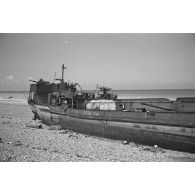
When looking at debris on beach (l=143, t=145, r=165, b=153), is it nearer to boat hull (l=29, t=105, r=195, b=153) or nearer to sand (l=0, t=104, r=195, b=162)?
sand (l=0, t=104, r=195, b=162)

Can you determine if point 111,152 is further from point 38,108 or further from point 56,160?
point 38,108

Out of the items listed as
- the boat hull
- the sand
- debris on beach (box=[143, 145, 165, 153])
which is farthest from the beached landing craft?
the sand

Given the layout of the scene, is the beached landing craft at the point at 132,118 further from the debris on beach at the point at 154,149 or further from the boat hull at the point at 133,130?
the debris on beach at the point at 154,149

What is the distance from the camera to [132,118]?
7.86 meters

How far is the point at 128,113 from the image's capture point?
26.1 feet

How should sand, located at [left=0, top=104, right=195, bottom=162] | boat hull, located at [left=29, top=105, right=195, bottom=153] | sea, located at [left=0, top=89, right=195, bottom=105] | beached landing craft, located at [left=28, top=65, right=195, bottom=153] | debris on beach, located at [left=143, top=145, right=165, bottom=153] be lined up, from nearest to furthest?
sand, located at [left=0, top=104, right=195, bottom=162] → boat hull, located at [left=29, top=105, right=195, bottom=153] → beached landing craft, located at [left=28, top=65, right=195, bottom=153] → debris on beach, located at [left=143, top=145, right=165, bottom=153] → sea, located at [left=0, top=89, right=195, bottom=105]

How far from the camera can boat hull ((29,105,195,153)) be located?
6543 millimetres

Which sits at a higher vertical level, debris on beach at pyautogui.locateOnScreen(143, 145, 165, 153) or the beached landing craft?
the beached landing craft

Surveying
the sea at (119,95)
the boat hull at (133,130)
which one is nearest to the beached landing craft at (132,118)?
the boat hull at (133,130)

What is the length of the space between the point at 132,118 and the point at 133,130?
517mm

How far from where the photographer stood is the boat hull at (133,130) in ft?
21.5

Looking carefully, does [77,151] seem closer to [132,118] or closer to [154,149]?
[132,118]
